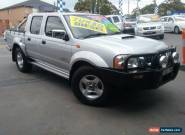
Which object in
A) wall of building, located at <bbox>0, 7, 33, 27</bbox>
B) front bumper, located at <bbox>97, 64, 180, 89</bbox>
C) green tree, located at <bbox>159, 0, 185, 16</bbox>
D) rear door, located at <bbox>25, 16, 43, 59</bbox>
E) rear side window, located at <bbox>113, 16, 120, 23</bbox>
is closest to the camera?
front bumper, located at <bbox>97, 64, 180, 89</bbox>

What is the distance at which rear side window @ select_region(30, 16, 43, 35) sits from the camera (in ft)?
26.4

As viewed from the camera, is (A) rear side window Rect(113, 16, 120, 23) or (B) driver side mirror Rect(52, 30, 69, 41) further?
(A) rear side window Rect(113, 16, 120, 23)

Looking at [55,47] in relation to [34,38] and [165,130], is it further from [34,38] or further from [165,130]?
[165,130]

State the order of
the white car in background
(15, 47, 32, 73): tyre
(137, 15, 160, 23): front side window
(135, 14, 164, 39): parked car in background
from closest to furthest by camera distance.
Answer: (15, 47, 32, 73): tyre < (135, 14, 164, 39): parked car in background < (137, 15, 160, 23): front side window < the white car in background

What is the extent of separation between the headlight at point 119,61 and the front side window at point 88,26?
128 centimetres

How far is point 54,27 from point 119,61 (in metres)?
2.42

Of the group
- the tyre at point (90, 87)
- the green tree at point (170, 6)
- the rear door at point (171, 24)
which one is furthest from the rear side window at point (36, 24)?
the green tree at point (170, 6)

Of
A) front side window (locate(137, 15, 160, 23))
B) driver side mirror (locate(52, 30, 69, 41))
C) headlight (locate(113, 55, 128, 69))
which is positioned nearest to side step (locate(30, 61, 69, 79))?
driver side mirror (locate(52, 30, 69, 41))

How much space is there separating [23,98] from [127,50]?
98.7 inches

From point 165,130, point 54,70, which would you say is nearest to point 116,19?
point 54,70

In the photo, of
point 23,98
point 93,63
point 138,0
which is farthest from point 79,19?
point 138,0

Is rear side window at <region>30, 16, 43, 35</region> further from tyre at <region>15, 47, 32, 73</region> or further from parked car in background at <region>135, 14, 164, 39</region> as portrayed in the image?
parked car in background at <region>135, 14, 164, 39</region>

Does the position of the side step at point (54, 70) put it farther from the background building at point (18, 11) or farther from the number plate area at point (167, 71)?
the background building at point (18, 11)

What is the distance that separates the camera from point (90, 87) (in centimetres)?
608
